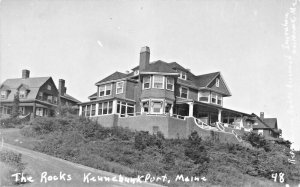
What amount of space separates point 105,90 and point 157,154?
56.2ft

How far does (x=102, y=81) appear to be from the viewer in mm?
44688

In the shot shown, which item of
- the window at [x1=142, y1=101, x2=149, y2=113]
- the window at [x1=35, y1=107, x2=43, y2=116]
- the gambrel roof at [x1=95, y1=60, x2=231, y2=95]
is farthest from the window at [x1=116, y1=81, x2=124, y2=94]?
the window at [x1=35, y1=107, x2=43, y2=116]

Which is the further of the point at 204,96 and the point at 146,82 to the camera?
the point at 204,96

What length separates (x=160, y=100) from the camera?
39.1 m

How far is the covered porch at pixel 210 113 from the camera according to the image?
1658 inches

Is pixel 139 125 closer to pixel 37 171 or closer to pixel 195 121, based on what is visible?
pixel 195 121

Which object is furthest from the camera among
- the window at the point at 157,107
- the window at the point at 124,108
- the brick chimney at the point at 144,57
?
the brick chimney at the point at 144,57

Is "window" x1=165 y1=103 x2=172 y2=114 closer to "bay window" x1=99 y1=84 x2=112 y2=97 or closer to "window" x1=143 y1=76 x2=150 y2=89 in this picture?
"window" x1=143 y1=76 x2=150 y2=89

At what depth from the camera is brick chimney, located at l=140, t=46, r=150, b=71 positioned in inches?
1635

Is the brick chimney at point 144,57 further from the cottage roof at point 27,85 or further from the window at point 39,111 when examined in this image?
the window at point 39,111

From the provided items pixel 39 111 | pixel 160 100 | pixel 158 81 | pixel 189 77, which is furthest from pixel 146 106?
pixel 39 111

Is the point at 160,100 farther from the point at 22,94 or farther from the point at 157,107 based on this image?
the point at 22,94

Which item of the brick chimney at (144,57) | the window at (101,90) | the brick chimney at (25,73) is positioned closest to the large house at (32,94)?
the brick chimney at (25,73)

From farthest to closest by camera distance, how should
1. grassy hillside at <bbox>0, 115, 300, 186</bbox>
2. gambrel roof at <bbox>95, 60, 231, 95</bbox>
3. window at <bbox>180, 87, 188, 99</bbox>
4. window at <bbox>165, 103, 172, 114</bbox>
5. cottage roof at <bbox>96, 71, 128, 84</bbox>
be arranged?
cottage roof at <bbox>96, 71, 128, 84</bbox>
window at <bbox>180, 87, 188, 99</bbox>
gambrel roof at <bbox>95, 60, 231, 95</bbox>
window at <bbox>165, 103, 172, 114</bbox>
grassy hillside at <bbox>0, 115, 300, 186</bbox>
